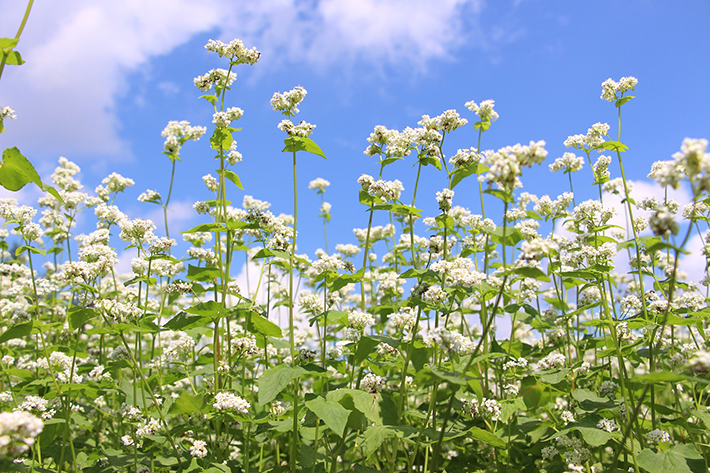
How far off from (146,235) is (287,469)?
3.33 metres

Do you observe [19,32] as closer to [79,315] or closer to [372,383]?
[79,315]

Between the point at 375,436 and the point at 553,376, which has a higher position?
the point at 553,376

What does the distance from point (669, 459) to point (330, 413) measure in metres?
3.19

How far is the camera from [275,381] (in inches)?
154

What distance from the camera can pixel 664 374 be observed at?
2779 mm

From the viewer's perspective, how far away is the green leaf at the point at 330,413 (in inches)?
142

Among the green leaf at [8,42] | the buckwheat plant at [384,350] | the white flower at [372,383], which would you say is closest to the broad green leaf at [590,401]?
the buckwheat plant at [384,350]

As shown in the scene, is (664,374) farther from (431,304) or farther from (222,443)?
(222,443)

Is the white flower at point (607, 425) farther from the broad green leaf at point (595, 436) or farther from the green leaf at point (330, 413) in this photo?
the green leaf at point (330, 413)

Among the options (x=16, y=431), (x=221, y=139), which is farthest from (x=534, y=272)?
(x=221, y=139)

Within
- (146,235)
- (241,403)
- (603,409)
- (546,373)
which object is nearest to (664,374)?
(603,409)

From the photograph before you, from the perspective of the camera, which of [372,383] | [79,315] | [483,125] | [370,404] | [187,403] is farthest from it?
[483,125]

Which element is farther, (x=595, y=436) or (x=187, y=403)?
(x=187, y=403)

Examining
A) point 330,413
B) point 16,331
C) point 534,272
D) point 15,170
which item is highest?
point 15,170
